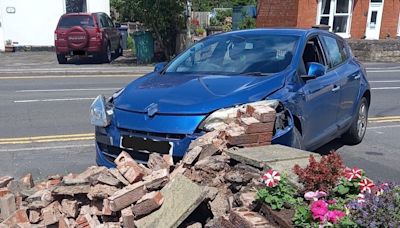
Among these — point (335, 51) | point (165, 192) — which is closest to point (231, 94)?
point (165, 192)

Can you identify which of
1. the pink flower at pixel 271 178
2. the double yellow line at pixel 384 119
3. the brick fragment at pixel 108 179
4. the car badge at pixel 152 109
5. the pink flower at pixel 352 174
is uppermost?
the car badge at pixel 152 109

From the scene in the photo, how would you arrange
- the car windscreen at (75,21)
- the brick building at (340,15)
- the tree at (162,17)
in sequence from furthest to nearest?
the brick building at (340,15) < the car windscreen at (75,21) < the tree at (162,17)

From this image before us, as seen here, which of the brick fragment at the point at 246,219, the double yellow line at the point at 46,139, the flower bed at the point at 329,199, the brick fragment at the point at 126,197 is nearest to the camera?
the flower bed at the point at 329,199

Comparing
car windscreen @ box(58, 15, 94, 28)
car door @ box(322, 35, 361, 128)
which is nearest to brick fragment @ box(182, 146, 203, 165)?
car door @ box(322, 35, 361, 128)

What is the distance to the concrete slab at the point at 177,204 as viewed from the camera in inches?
122

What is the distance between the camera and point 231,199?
3.32 meters

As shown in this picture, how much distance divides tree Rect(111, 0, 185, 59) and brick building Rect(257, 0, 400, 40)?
295 inches

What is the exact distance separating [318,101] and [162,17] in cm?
1436

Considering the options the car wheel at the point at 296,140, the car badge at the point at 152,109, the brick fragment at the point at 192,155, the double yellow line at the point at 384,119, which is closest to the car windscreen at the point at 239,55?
the car wheel at the point at 296,140

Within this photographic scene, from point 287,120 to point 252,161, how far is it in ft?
3.06

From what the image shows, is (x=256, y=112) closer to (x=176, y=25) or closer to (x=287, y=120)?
(x=287, y=120)

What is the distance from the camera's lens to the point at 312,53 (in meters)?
5.46

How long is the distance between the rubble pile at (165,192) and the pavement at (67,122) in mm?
1757

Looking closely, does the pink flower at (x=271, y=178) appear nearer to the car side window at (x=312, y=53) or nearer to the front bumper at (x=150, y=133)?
the front bumper at (x=150, y=133)
